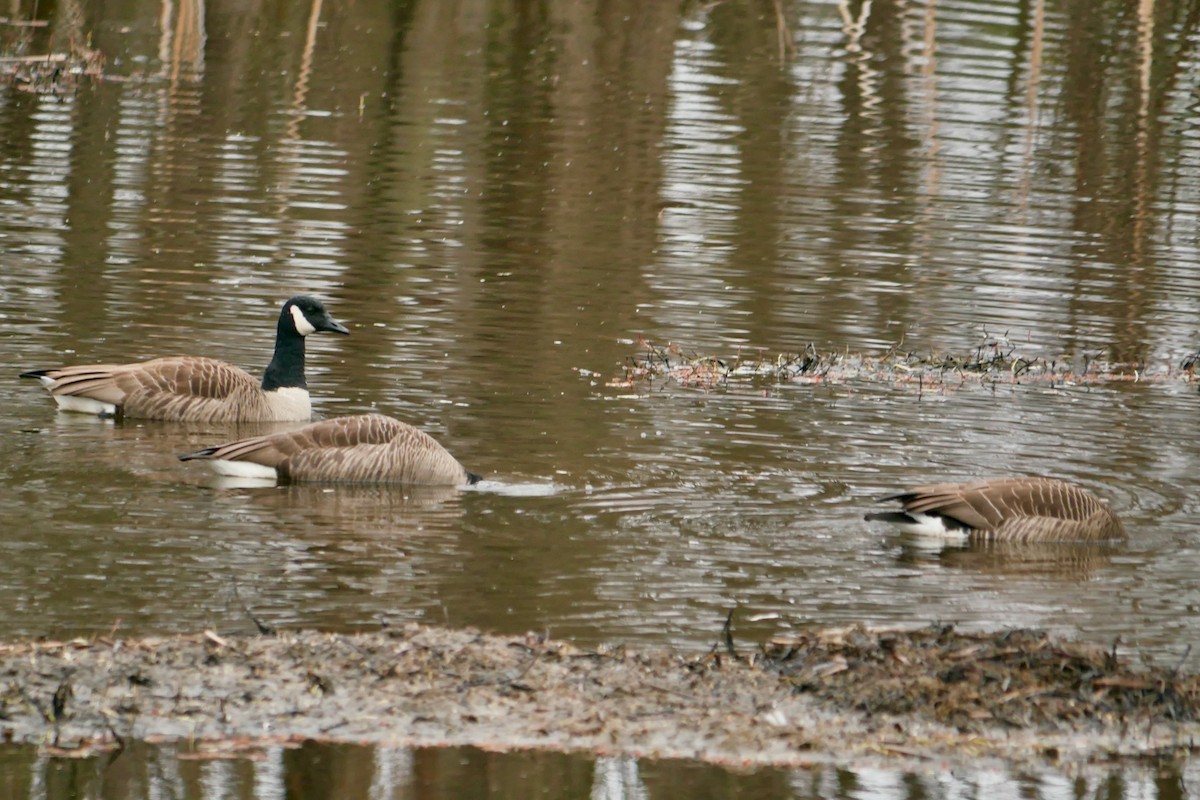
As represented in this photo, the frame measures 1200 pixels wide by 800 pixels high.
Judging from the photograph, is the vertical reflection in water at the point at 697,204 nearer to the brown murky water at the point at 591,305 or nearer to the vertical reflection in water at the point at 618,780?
the brown murky water at the point at 591,305

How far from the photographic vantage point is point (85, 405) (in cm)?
1611

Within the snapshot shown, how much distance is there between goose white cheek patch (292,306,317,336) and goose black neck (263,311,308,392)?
0.15m

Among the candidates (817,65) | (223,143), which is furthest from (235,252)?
(817,65)

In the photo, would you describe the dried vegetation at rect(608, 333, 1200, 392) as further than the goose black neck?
Yes

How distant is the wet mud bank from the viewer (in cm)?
870

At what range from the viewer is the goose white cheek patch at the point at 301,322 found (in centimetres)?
1656

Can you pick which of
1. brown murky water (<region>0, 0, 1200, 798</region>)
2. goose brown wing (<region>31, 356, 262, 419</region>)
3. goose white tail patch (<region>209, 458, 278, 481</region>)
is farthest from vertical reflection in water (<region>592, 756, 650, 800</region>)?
goose brown wing (<region>31, 356, 262, 419</region>)

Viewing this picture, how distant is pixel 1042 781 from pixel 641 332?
467 inches

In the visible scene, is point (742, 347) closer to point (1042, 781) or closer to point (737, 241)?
point (737, 241)

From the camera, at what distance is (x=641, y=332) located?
65.8ft

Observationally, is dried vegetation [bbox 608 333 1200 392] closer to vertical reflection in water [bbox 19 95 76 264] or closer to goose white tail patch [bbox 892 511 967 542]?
goose white tail patch [bbox 892 511 967 542]

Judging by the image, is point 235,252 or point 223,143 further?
point 223,143

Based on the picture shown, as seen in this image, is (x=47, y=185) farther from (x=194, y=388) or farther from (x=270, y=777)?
(x=270, y=777)

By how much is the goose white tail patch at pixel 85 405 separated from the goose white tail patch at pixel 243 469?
7.47 feet
